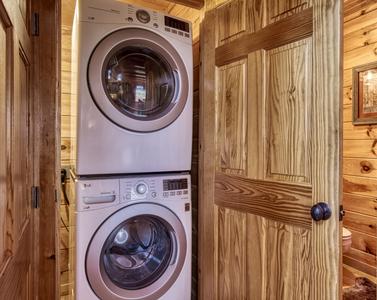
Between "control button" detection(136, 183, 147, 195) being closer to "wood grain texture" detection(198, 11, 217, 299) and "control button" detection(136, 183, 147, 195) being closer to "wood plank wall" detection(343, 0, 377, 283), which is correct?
"wood grain texture" detection(198, 11, 217, 299)

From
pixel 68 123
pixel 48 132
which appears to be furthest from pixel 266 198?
pixel 68 123

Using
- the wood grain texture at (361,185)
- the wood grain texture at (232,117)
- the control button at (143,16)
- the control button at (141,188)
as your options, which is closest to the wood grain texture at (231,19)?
the wood grain texture at (232,117)

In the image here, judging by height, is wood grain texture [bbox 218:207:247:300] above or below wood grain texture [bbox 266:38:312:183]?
below

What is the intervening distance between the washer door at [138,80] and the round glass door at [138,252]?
52 centimetres

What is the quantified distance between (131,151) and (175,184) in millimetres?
315

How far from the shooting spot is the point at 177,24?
1565mm

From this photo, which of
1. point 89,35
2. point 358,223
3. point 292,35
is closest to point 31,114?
A: point 89,35

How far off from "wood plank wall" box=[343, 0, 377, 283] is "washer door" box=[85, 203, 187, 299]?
173 cm

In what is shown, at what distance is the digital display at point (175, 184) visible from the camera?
4.97 ft

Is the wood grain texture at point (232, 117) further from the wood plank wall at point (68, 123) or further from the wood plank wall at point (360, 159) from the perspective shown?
the wood plank wall at point (360, 159)

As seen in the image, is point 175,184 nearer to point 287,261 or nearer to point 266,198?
point 266,198

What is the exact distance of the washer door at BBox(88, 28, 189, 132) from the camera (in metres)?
1.33

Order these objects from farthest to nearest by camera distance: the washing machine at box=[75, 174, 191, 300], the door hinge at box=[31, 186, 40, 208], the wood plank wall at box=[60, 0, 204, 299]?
1. the wood plank wall at box=[60, 0, 204, 299]
2. the washing machine at box=[75, 174, 191, 300]
3. the door hinge at box=[31, 186, 40, 208]

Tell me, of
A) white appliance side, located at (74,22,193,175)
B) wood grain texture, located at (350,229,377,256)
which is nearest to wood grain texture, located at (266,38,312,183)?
white appliance side, located at (74,22,193,175)
